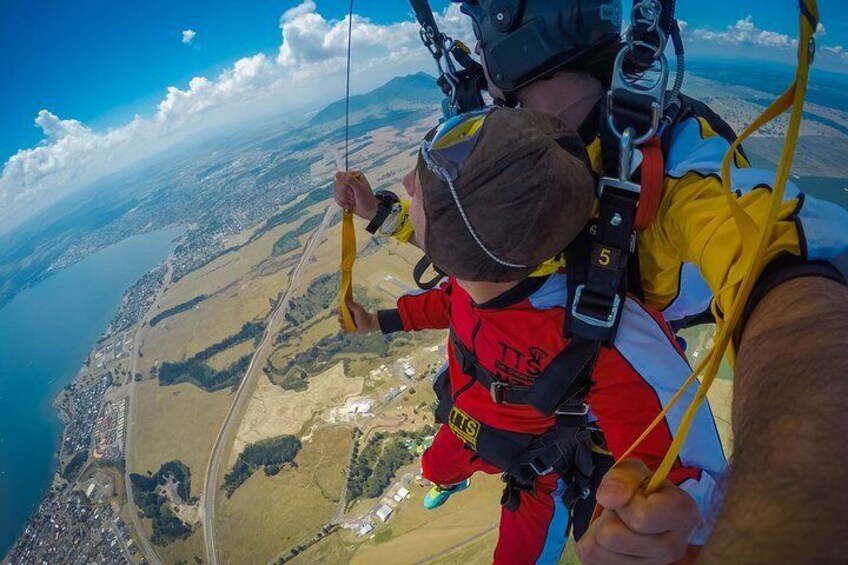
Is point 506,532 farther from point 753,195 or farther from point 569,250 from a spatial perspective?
point 753,195

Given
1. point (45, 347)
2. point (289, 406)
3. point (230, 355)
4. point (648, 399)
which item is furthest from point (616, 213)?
point (45, 347)

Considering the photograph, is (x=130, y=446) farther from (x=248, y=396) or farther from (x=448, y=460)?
(x=448, y=460)

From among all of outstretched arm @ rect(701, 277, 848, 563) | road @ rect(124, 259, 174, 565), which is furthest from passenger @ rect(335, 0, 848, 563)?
road @ rect(124, 259, 174, 565)

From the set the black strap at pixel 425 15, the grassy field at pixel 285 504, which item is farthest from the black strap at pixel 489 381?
the grassy field at pixel 285 504

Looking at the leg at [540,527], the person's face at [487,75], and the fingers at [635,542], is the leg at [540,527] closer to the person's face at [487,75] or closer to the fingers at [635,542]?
the fingers at [635,542]

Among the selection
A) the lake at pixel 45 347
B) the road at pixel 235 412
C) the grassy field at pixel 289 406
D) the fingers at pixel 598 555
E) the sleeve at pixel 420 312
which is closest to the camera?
the fingers at pixel 598 555

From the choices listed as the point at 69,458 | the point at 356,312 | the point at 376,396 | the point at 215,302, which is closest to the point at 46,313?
the point at 215,302
